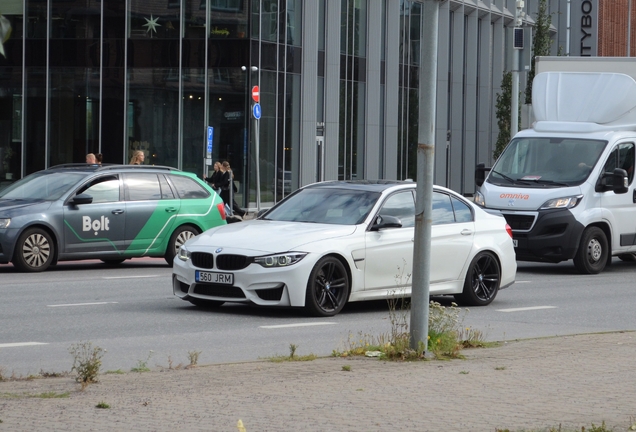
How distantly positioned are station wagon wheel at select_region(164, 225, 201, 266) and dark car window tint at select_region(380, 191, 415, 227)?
6.63m

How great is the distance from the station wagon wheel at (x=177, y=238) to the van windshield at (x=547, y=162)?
5290mm

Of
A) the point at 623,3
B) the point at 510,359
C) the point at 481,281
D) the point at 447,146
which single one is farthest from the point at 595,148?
the point at 623,3

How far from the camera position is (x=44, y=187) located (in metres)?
18.6

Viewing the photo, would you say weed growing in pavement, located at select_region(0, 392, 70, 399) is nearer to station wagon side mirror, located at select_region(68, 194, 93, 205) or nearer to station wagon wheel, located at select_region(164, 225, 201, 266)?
station wagon side mirror, located at select_region(68, 194, 93, 205)

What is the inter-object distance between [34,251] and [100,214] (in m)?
1.24

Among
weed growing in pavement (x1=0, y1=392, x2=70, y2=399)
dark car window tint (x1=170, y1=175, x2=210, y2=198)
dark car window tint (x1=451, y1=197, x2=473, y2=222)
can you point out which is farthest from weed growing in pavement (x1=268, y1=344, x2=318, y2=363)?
dark car window tint (x1=170, y1=175, x2=210, y2=198)

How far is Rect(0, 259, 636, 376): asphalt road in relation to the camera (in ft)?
32.6

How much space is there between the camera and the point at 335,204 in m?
13.5

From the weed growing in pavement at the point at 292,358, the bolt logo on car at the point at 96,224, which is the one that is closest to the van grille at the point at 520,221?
the bolt logo on car at the point at 96,224

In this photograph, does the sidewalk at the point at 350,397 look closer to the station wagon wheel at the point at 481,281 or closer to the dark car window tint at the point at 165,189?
the station wagon wheel at the point at 481,281

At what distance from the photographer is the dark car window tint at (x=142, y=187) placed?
19.0 metres

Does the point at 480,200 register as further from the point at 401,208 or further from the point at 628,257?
the point at 401,208

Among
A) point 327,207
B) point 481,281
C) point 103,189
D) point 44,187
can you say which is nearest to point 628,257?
point 481,281

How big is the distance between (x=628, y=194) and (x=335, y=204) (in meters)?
8.19
